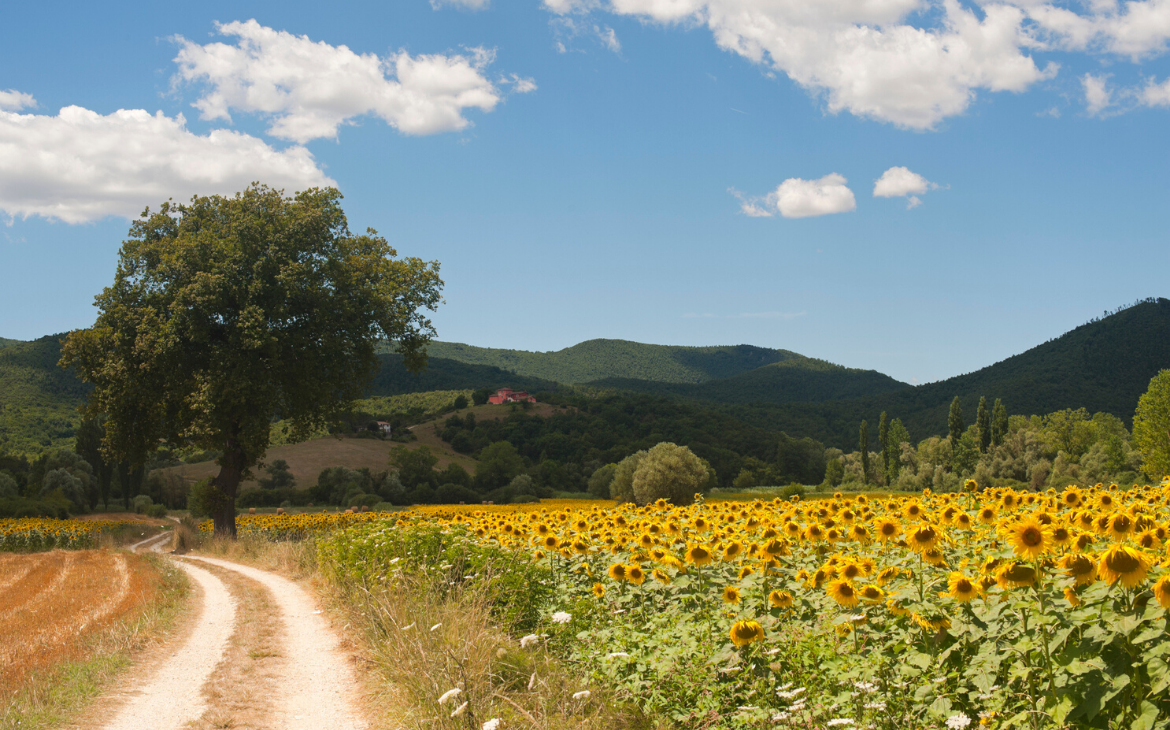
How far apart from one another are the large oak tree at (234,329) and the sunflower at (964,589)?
20.9 metres

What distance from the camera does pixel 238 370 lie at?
73.0ft

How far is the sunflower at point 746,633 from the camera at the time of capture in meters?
4.68

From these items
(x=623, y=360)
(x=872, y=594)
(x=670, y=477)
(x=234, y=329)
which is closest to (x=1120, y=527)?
(x=872, y=594)

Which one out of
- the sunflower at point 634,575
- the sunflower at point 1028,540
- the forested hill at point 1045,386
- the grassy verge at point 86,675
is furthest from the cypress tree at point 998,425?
the sunflower at point 1028,540

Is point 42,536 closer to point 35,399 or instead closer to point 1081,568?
point 1081,568

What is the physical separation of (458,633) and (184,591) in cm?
872

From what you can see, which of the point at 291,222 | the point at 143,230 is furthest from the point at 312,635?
the point at 143,230

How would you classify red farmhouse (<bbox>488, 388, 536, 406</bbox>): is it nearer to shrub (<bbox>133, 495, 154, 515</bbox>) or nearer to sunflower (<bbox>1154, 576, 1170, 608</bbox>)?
shrub (<bbox>133, 495, 154, 515</bbox>)

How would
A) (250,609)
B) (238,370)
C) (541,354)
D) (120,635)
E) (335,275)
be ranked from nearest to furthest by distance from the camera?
(120,635), (250,609), (238,370), (335,275), (541,354)

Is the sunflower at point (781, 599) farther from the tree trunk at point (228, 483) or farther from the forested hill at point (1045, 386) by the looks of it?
the forested hill at point (1045, 386)

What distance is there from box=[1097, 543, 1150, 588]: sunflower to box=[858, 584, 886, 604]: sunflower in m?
1.51

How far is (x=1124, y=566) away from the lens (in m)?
3.28

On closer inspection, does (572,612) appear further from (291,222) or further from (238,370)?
(291,222)

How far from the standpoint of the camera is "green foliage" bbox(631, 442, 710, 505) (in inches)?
1528
